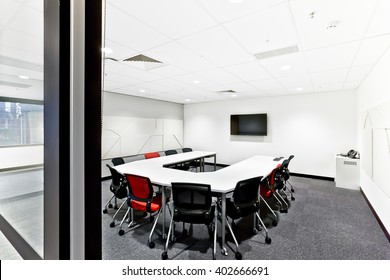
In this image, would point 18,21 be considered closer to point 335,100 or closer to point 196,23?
point 196,23

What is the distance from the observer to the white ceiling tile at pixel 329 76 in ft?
12.1

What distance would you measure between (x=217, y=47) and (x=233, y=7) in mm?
859

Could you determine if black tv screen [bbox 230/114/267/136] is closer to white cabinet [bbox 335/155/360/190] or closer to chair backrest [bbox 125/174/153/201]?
white cabinet [bbox 335/155/360/190]

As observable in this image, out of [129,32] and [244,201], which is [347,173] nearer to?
[244,201]

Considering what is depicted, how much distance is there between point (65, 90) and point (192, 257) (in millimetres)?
2262

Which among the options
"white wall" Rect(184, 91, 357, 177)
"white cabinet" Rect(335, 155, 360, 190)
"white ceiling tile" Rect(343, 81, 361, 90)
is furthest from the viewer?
"white wall" Rect(184, 91, 357, 177)

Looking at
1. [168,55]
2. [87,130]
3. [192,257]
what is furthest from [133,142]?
[87,130]

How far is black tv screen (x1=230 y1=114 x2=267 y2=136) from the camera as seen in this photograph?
6580mm

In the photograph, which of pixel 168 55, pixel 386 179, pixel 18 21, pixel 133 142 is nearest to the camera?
pixel 18 21

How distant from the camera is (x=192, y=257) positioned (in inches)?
89.0

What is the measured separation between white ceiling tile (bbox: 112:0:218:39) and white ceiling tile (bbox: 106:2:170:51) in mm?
85

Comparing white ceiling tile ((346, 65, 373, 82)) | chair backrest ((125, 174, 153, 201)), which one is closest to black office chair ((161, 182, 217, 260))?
chair backrest ((125, 174, 153, 201))

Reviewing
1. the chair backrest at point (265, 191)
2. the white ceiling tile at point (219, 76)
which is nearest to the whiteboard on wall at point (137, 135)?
the white ceiling tile at point (219, 76)

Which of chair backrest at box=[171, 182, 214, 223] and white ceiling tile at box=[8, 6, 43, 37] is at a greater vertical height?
white ceiling tile at box=[8, 6, 43, 37]
